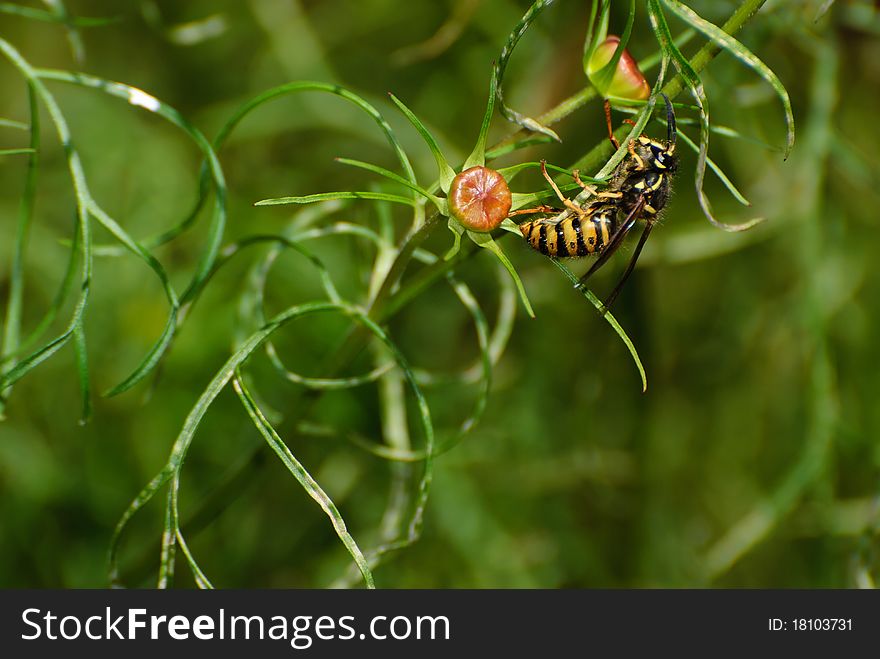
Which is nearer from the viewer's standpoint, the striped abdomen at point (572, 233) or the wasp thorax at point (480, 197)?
the wasp thorax at point (480, 197)

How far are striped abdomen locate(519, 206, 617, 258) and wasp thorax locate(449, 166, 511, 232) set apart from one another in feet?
0.61

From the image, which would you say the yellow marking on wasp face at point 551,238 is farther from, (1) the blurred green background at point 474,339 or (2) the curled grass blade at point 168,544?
(1) the blurred green background at point 474,339

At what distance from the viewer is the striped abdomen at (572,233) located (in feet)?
2.66

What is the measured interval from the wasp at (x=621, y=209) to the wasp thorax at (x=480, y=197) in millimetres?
209

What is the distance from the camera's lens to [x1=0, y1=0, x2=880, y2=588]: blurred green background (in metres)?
1.38

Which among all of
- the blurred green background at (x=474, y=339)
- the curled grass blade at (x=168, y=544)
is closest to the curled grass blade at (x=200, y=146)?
the curled grass blade at (x=168, y=544)

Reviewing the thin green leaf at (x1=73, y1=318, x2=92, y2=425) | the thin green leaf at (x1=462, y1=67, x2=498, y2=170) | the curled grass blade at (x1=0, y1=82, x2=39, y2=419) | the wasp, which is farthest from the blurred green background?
the thin green leaf at (x1=462, y1=67, x2=498, y2=170)

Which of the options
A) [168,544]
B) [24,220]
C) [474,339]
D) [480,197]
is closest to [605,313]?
[480,197]

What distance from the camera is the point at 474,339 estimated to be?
68.4 inches

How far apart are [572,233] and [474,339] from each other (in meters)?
0.90

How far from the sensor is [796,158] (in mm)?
1504

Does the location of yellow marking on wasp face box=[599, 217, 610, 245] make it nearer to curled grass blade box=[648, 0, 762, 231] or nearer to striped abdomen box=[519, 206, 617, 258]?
striped abdomen box=[519, 206, 617, 258]

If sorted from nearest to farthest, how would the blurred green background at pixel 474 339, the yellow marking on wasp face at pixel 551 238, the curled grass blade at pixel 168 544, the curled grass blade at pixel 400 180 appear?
the curled grass blade at pixel 400 180
the curled grass blade at pixel 168 544
the yellow marking on wasp face at pixel 551 238
the blurred green background at pixel 474 339

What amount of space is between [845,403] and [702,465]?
328 mm
